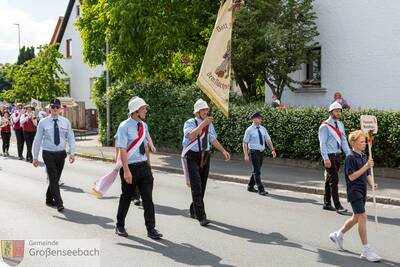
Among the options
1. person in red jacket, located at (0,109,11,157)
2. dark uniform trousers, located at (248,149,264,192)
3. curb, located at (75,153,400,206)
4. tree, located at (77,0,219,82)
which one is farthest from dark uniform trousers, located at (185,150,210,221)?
person in red jacket, located at (0,109,11,157)

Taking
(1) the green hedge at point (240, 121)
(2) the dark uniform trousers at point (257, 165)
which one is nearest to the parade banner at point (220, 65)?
(2) the dark uniform trousers at point (257, 165)

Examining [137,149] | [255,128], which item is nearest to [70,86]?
[255,128]

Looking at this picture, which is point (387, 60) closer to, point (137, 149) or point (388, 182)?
point (388, 182)

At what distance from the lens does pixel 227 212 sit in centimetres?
977

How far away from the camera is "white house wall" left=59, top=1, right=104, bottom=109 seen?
4000cm

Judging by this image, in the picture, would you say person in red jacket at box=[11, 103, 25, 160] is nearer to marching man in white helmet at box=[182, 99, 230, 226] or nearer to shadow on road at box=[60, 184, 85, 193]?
shadow on road at box=[60, 184, 85, 193]

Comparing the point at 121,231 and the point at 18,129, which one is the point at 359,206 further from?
the point at 18,129

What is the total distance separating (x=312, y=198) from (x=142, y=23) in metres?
10.5

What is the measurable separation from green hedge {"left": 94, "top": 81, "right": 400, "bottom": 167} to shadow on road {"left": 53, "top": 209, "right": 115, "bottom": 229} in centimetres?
756

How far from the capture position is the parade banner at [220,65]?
328 inches

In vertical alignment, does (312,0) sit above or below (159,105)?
above

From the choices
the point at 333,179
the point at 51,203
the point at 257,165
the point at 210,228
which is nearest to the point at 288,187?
the point at 257,165

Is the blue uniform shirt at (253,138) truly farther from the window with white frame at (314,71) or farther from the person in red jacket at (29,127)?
the person in red jacket at (29,127)

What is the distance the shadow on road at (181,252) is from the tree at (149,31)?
12.8 metres
